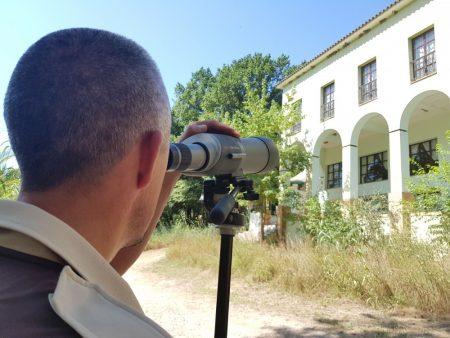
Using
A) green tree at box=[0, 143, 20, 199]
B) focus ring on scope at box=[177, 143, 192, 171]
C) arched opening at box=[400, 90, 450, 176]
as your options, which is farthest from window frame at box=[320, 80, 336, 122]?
focus ring on scope at box=[177, 143, 192, 171]

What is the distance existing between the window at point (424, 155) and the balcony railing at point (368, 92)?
2.63 m

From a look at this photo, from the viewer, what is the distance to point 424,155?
53.6 ft

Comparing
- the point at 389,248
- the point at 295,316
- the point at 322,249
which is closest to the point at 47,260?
the point at 295,316

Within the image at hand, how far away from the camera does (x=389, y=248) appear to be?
302 inches

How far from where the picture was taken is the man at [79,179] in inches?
25.7

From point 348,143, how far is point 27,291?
17.2 meters

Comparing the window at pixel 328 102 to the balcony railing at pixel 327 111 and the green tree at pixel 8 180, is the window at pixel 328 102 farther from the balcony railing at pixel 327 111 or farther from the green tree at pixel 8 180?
the green tree at pixel 8 180

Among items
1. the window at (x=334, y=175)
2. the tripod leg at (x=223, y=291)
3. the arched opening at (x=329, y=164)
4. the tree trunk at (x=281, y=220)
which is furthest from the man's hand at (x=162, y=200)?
the window at (x=334, y=175)

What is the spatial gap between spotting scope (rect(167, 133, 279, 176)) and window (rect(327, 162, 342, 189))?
19.1 m

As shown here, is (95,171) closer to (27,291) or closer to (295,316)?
(27,291)

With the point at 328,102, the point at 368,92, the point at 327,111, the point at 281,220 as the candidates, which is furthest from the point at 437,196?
the point at 328,102

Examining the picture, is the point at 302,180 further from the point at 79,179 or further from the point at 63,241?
the point at 63,241

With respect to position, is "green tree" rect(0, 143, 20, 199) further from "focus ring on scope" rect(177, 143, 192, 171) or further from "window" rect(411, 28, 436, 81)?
"window" rect(411, 28, 436, 81)

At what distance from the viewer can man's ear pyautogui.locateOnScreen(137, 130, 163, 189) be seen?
95 centimetres
